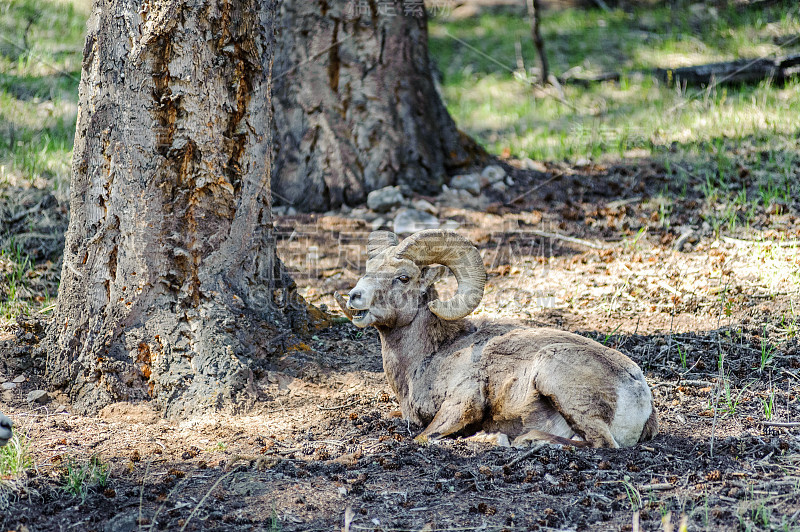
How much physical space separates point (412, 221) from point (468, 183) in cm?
147

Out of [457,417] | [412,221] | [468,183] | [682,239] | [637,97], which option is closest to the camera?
[457,417]

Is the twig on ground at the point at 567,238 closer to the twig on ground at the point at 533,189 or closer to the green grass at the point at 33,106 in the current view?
the twig on ground at the point at 533,189

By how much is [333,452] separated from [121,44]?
3.12m

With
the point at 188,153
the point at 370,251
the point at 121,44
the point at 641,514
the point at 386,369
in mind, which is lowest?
the point at 641,514

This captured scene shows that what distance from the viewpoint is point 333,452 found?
488cm

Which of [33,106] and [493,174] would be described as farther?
[33,106]

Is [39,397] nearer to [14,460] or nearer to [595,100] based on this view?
[14,460]

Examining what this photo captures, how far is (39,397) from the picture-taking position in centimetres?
552

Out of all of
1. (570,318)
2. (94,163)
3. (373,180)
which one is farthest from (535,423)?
(373,180)

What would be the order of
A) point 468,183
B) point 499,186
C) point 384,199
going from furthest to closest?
point 499,186
point 468,183
point 384,199

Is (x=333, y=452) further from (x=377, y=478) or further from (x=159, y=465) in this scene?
(x=159, y=465)

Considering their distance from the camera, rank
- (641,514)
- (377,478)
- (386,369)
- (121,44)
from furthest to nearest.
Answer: (386,369)
(121,44)
(377,478)
(641,514)

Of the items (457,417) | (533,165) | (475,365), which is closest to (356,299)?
(475,365)

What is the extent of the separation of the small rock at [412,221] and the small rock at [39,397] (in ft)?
14.7
